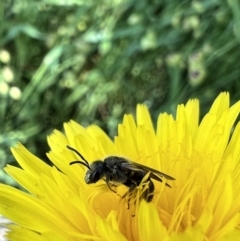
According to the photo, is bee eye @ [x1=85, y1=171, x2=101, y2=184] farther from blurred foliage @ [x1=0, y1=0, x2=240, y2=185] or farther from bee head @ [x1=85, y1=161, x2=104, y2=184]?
blurred foliage @ [x1=0, y1=0, x2=240, y2=185]

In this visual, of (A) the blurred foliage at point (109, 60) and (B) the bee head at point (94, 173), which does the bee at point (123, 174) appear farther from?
(A) the blurred foliage at point (109, 60)

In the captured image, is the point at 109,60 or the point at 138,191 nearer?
the point at 138,191

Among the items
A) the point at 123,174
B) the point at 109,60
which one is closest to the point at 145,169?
the point at 123,174

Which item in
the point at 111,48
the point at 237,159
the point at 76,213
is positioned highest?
the point at 111,48

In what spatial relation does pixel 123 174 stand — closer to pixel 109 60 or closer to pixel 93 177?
pixel 93 177

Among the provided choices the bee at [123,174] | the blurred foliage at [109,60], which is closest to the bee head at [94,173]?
the bee at [123,174]

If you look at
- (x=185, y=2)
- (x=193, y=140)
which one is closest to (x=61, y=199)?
(x=193, y=140)

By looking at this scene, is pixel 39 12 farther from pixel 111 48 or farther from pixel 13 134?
pixel 13 134
